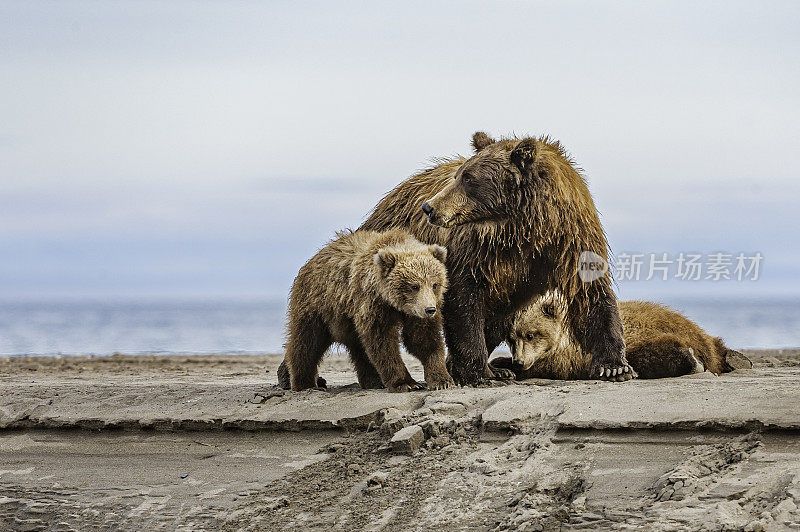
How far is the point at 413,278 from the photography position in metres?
6.78

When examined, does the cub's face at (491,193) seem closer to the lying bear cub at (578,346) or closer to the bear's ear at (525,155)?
the bear's ear at (525,155)

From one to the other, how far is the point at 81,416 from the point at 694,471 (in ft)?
15.0

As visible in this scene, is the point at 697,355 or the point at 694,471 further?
the point at 697,355

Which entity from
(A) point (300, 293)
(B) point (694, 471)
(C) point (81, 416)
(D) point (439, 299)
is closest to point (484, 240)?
(D) point (439, 299)

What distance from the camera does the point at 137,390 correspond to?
8.11 metres

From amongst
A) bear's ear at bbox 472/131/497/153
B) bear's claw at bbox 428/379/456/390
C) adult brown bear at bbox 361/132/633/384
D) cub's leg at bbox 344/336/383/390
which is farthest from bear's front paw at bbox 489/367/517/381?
bear's ear at bbox 472/131/497/153

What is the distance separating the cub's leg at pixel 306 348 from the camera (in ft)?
24.9

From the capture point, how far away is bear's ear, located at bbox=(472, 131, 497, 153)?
7.66 meters

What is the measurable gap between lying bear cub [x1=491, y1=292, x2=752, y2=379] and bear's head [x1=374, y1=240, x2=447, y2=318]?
1098mm

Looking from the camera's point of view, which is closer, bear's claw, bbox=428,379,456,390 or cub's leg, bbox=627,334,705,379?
bear's claw, bbox=428,379,456,390

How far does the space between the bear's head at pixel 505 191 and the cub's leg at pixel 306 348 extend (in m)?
1.36

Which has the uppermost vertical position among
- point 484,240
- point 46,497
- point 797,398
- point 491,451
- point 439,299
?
→ point 484,240

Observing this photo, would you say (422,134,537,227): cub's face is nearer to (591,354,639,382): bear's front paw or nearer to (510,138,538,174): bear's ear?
(510,138,538,174): bear's ear

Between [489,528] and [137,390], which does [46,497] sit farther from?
[489,528]
